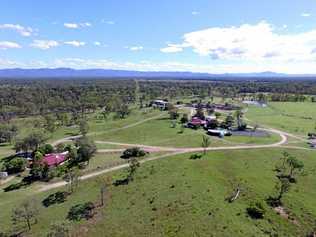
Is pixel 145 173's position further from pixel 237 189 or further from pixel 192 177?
pixel 237 189

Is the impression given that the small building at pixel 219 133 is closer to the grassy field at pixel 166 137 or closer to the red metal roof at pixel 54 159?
the grassy field at pixel 166 137

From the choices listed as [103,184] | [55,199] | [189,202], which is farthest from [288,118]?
[55,199]

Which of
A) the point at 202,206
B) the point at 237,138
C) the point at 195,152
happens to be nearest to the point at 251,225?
the point at 202,206

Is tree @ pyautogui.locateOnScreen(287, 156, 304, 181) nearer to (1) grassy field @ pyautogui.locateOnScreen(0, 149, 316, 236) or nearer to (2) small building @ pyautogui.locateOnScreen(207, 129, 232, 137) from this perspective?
(1) grassy field @ pyautogui.locateOnScreen(0, 149, 316, 236)

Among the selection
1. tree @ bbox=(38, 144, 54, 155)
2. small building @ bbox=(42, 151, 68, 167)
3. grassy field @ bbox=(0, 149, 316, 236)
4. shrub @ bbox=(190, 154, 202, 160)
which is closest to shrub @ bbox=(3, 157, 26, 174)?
small building @ bbox=(42, 151, 68, 167)

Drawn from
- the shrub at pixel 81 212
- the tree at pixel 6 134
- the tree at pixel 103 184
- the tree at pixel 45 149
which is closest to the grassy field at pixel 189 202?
the tree at pixel 103 184

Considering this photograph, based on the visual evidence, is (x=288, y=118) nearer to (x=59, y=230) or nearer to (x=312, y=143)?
(x=312, y=143)
